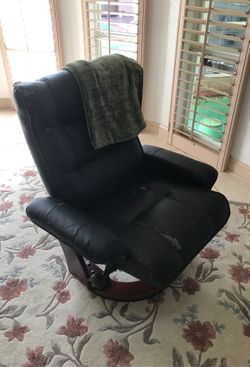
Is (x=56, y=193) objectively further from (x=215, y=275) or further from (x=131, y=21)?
(x=131, y=21)

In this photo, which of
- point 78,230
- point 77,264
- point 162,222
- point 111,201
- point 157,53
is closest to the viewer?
point 78,230

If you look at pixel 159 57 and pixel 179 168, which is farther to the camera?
pixel 159 57

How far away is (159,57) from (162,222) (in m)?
1.91

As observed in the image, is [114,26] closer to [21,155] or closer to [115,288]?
[21,155]

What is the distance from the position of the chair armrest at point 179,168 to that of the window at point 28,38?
2248mm

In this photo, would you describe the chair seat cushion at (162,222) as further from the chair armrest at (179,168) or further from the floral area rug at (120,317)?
the floral area rug at (120,317)

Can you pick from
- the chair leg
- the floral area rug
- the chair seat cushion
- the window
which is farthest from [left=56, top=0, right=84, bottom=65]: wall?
the chair leg

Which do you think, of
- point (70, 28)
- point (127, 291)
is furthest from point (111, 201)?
point (70, 28)

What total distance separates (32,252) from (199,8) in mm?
2024

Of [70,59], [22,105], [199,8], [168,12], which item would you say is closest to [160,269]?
[22,105]

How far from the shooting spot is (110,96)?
1541mm

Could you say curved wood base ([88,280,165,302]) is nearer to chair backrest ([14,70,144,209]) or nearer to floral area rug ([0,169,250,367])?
floral area rug ([0,169,250,367])

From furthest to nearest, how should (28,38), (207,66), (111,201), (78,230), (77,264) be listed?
1. (28,38)
2. (207,66)
3. (111,201)
4. (77,264)
5. (78,230)

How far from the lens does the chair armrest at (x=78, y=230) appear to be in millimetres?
1099
